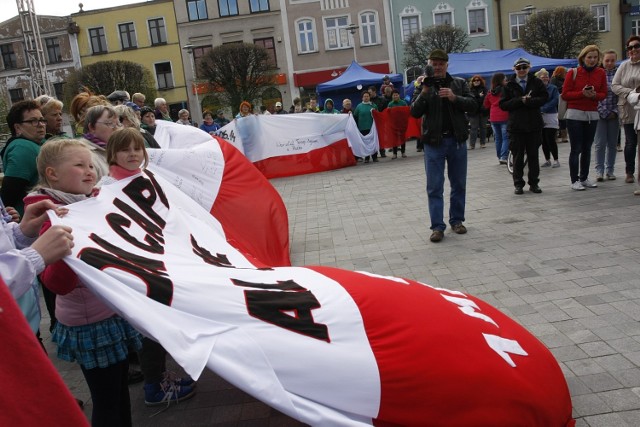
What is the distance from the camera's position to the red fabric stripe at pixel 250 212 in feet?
16.4

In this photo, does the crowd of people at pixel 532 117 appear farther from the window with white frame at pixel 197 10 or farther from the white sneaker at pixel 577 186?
the window with white frame at pixel 197 10

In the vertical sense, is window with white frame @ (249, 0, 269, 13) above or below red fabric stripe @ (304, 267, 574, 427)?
above

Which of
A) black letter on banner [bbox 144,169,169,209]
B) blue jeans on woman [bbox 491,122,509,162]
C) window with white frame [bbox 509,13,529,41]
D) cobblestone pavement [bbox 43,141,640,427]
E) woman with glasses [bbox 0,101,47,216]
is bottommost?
cobblestone pavement [bbox 43,141,640,427]

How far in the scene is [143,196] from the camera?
348 centimetres

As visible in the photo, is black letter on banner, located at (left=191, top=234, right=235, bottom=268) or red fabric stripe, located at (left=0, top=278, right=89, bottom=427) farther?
black letter on banner, located at (left=191, top=234, right=235, bottom=268)

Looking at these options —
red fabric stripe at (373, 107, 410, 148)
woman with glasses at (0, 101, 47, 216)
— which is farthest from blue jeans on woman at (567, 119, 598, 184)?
red fabric stripe at (373, 107, 410, 148)

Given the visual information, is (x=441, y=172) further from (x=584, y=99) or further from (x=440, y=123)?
(x=584, y=99)

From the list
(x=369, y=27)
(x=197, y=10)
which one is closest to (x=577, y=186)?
(x=369, y=27)

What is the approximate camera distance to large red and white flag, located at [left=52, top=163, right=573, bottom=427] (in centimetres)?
236

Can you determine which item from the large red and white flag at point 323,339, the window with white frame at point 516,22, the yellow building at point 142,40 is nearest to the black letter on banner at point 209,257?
the large red and white flag at point 323,339

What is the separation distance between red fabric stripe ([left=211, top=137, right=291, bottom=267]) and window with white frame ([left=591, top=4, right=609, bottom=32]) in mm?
40320

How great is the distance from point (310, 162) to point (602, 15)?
3347 cm

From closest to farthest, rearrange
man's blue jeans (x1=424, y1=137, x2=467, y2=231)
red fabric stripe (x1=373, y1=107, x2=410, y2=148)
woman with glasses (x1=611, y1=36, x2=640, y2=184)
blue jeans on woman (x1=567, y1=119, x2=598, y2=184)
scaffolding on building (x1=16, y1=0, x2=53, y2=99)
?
man's blue jeans (x1=424, y1=137, x2=467, y2=231), woman with glasses (x1=611, y1=36, x2=640, y2=184), blue jeans on woman (x1=567, y1=119, x2=598, y2=184), red fabric stripe (x1=373, y1=107, x2=410, y2=148), scaffolding on building (x1=16, y1=0, x2=53, y2=99)

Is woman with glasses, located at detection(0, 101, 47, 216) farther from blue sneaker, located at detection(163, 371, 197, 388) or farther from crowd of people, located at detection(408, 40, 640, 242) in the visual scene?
crowd of people, located at detection(408, 40, 640, 242)
